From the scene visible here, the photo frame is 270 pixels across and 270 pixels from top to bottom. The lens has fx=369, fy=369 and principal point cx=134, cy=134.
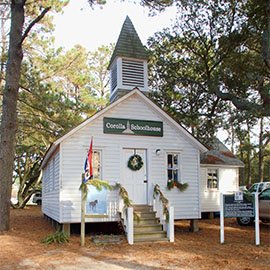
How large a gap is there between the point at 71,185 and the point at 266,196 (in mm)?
7825

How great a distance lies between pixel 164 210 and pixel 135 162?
2.19 metres

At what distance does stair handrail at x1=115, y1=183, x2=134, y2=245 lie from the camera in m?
10.7

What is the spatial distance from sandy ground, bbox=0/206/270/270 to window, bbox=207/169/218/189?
25.3 feet

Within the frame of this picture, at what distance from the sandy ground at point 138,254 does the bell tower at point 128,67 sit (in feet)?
19.4

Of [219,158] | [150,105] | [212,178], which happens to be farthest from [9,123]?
[219,158]

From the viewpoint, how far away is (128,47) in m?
14.9

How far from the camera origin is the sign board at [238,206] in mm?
10852

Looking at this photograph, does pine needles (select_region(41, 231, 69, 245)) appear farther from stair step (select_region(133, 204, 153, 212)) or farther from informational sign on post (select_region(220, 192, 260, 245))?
informational sign on post (select_region(220, 192, 260, 245))

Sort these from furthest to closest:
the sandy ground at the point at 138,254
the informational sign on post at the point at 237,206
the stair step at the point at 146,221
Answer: the stair step at the point at 146,221, the informational sign on post at the point at 237,206, the sandy ground at the point at 138,254

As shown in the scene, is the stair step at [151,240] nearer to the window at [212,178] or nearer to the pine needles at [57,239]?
the pine needles at [57,239]

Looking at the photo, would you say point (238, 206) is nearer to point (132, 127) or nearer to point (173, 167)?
point (173, 167)

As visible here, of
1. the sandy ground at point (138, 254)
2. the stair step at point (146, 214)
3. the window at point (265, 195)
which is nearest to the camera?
the sandy ground at point (138, 254)

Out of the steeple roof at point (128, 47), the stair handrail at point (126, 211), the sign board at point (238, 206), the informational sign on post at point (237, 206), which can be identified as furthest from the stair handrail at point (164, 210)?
the steeple roof at point (128, 47)

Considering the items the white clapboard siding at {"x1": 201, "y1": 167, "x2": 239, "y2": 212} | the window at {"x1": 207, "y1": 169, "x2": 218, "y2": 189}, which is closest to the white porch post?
the white clapboard siding at {"x1": 201, "y1": 167, "x2": 239, "y2": 212}
